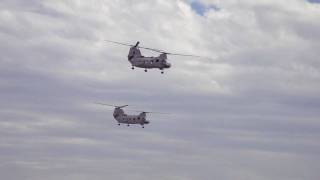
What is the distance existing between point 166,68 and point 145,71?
5626 mm

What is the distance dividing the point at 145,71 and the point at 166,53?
7332mm

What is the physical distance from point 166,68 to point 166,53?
3.97m

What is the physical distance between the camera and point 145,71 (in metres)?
200

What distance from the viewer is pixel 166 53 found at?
199750 mm

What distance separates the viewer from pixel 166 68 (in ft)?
656
